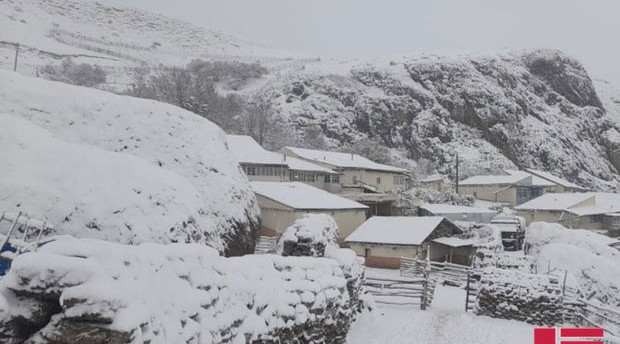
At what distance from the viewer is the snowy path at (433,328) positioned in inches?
466

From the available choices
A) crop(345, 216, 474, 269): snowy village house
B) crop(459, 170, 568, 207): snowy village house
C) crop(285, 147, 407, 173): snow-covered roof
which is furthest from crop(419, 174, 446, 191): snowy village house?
crop(345, 216, 474, 269): snowy village house

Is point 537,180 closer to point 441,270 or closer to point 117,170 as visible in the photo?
point 441,270

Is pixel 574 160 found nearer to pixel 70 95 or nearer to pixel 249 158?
pixel 249 158

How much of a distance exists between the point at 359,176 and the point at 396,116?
3946cm

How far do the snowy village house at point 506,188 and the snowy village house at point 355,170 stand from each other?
1706cm

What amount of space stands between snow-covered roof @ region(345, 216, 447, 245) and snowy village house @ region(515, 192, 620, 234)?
23225 millimetres

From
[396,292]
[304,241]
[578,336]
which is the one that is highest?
[304,241]

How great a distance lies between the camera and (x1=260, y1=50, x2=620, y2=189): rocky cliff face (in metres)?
81.9

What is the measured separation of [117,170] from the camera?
9836 millimetres

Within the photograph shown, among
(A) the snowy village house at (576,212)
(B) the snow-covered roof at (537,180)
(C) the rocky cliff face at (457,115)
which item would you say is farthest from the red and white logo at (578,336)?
(C) the rocky cliff face at (457,115)

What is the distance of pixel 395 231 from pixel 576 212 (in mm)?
27222

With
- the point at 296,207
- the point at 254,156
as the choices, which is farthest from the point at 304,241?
the point at 254,156

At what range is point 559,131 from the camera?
306ft

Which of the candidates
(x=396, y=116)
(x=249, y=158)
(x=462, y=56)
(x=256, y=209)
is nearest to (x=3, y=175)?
(x=256, y=209)
